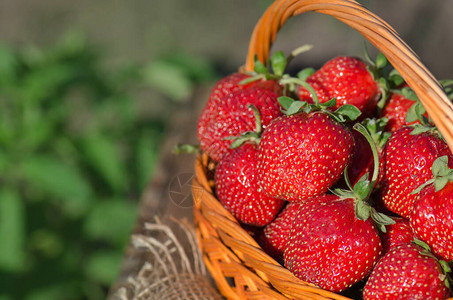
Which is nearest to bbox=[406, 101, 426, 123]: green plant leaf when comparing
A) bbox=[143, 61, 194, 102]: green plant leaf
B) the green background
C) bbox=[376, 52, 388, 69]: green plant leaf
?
bbox=[376, 52, 388, 69]: green plant leaf

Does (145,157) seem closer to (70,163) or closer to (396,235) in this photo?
(70,163)

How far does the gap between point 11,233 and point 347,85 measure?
100 cm

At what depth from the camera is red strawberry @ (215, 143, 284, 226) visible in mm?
856

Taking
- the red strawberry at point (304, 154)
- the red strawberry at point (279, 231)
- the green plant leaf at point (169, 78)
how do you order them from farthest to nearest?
1. the green plant leaf at point (169, 78)
2. the red strawberry at point (279, 231)
3. the red strawberry at point (304, 154)

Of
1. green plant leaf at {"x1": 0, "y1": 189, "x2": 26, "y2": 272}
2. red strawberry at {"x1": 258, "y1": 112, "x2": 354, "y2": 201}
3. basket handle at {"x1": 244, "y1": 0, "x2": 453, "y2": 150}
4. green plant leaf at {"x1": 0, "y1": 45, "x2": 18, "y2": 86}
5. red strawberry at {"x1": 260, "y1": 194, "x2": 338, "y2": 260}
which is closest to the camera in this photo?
basket handle at {"x1": 244, "y1": 0, "x2": 453, "y2": 150}

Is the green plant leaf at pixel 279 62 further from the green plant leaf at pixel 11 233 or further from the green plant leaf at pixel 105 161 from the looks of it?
the green plant leaf at pixel 11 233

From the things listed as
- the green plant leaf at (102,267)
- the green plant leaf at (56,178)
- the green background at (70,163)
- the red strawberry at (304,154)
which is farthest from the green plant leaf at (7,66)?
the red strawberry at (304,154)

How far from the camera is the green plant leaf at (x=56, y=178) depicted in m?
1.47

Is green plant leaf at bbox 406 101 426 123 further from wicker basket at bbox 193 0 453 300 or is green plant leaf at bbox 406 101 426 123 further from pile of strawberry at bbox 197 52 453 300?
wicker basket at bbox 193 0 453 300

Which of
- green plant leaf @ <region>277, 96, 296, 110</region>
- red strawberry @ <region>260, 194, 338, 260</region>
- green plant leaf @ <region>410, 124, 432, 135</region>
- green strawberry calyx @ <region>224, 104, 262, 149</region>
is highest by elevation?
green plant leaf @ <region>277, 96, 296, 110</region>

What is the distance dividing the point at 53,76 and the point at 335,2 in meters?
1.05

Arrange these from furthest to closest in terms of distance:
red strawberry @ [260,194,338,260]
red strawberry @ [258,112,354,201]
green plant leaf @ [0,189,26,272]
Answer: green plant leaf @ [0,189,26,272] → red strawberry @ [260,194,338,260] → red strawberry @ [258,112,354,201]

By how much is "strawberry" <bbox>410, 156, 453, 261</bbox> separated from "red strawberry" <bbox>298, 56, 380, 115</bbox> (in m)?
0.23

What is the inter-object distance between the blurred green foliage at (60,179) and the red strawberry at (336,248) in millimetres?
912
